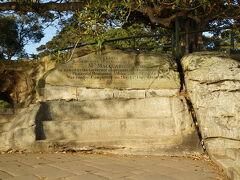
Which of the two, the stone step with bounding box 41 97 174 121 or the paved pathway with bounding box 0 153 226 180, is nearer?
the paved pathway with bounding box 0 153 226 180

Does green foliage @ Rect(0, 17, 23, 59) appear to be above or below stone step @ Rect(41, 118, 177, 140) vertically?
above

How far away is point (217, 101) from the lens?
5.62 meters

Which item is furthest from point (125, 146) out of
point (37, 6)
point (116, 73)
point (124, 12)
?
point (37, 6)

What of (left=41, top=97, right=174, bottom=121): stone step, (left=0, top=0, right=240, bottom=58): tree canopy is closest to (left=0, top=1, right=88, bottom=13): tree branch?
(left=0, top=0, right=240, bottom=58): tree canopy

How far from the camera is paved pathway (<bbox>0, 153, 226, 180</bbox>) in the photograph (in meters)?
3.69

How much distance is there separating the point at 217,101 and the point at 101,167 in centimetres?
296

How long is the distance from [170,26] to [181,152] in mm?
6023

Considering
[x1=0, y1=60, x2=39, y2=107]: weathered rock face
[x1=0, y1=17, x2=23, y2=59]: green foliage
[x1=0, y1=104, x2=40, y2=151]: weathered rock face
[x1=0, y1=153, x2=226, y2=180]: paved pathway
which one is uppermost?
[x1=0, y1=17, x2=23, y2=59]: green foliage

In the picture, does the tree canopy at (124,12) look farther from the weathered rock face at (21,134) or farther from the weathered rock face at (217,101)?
the weathered rock face at (21,134)

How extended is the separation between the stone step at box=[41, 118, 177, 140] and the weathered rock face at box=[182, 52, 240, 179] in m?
0.74

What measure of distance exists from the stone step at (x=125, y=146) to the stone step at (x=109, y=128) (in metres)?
0.35

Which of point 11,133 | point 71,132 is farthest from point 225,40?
point 11,133

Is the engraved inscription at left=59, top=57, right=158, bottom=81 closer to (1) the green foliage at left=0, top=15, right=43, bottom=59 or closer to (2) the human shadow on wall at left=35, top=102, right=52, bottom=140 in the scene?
(2) the human shadow on wall at left=35, top=102, right=52, bottom=140

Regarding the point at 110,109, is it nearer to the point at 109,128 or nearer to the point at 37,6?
the point at 109,128
